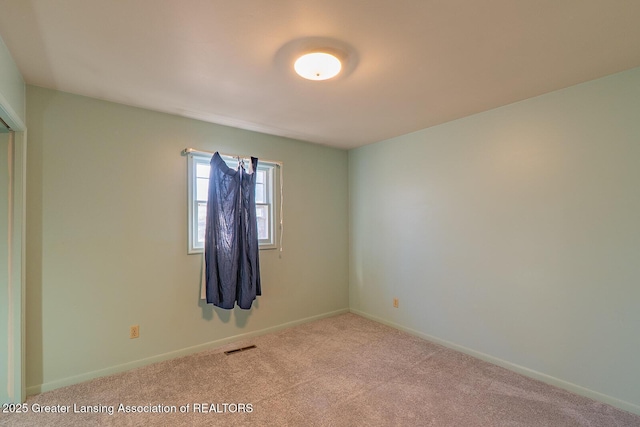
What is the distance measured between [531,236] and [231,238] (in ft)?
8.93

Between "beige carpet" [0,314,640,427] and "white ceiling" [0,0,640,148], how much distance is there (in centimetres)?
229

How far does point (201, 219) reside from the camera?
3080 mm

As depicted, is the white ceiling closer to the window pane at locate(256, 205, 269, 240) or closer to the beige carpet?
the window pane at locate(256, 205, 269, 240)

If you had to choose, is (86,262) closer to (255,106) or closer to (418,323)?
(255,106)

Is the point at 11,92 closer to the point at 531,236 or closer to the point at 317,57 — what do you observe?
the point at 317,57

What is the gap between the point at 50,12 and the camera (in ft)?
4.85

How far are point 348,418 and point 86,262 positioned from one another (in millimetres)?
2313

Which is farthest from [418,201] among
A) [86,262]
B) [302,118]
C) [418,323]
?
[86,262]

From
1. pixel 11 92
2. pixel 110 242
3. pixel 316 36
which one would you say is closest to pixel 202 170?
pixel 110 242

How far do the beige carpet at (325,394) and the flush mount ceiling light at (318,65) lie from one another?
2.22 m

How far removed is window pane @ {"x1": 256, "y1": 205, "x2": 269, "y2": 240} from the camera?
353cm

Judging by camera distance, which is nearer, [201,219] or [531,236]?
[531,236]

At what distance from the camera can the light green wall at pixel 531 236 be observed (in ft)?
6.92

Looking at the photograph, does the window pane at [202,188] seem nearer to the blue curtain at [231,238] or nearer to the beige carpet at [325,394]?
the blue curtain at [231,238]
